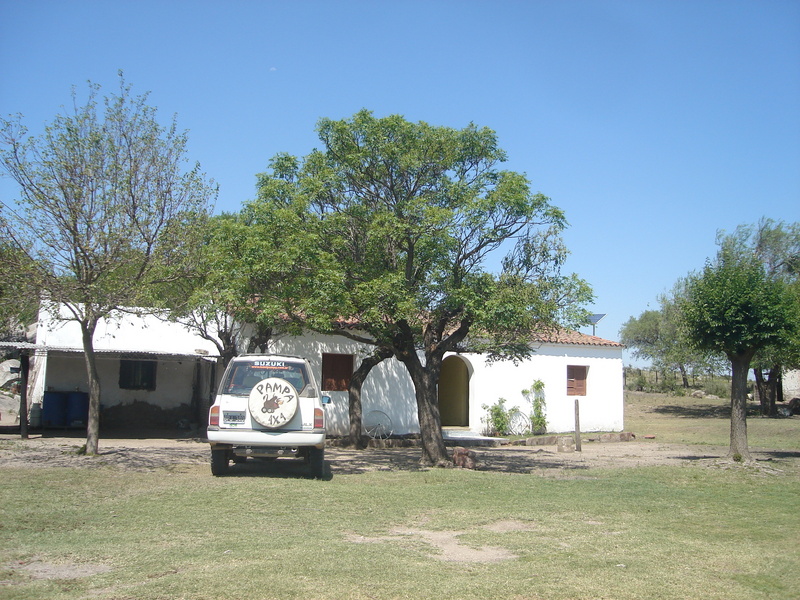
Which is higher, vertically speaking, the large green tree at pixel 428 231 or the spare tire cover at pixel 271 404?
the large green tree at pixel 428 231

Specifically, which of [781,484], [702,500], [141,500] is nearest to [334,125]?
[141,500]

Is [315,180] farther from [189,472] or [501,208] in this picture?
[189,472]

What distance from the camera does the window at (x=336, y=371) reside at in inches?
821

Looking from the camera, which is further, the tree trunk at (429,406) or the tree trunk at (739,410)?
the tree trunk at (739,410)

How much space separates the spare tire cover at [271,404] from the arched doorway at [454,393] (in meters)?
15.6

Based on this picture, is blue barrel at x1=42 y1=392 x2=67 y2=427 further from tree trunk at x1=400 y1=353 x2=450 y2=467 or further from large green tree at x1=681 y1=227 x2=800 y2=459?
large green tree at x1=681 y1=227 x2=800 y2=459

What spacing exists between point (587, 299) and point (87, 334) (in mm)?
9833

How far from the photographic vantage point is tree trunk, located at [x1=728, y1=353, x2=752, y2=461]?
1499cm

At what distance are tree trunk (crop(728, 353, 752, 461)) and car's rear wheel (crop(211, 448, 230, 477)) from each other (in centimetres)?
1046

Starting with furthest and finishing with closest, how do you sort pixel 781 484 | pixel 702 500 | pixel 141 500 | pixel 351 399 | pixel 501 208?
1. pixel 351 399
2. pixel 501 208
3. pixel 781 484
4. pixel 702 500
5. pixel 141 500

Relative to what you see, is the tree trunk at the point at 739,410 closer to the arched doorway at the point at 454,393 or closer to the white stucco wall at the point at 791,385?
the arched doorway at the point at 454,393

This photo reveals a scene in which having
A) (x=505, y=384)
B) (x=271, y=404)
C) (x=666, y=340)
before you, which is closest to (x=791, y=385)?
(x=666, y=340)

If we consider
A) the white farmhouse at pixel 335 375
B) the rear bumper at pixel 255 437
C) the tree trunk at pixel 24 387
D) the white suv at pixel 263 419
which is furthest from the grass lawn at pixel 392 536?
the white farmhouse at pixel 335 375

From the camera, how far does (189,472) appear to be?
42.2 ft
